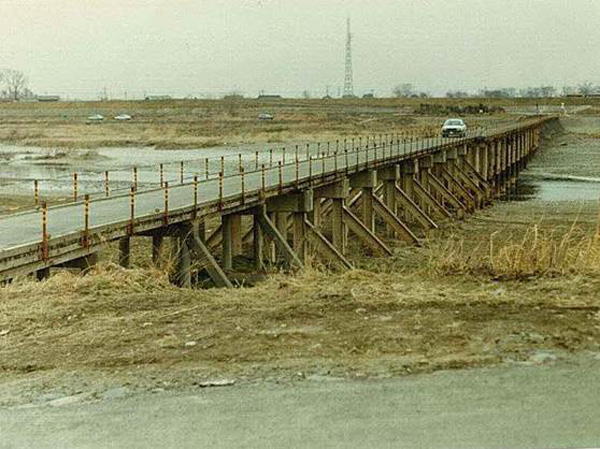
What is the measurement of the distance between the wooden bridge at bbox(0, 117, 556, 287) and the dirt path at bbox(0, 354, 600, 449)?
19.9ft

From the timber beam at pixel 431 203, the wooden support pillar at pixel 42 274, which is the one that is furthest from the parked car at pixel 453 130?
the wooden support pillar at pixel 42 274

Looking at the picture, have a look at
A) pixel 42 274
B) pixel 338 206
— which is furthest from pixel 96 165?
pixel 42 274

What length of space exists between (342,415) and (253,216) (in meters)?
14.8

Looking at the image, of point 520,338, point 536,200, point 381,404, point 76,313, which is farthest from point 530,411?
point 536,200

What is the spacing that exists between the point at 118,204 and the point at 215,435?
13865mm

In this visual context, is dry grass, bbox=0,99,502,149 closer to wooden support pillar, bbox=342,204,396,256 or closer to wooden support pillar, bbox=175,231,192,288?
wooden support pillar, bbox=342,204,396,256

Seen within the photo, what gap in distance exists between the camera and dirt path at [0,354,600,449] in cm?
572

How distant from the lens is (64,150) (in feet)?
223

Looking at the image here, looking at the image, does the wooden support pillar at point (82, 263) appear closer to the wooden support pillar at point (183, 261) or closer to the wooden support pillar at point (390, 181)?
the wooden support pillar at point (183, 261)

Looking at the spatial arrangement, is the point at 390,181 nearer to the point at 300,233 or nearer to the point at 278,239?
the point at 300,233

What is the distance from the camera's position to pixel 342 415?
6211 mm

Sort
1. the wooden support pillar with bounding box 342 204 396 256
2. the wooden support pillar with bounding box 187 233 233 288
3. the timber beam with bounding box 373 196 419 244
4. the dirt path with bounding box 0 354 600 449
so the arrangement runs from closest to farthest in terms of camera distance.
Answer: the dirt path with bounding box 0 354 600 449 → the wooden support pillar with bounding box 187 233 233 288 → the wooden support pillar with bounding box 342 204 396 256 → the timber beam with bounding box 373 196 419 244

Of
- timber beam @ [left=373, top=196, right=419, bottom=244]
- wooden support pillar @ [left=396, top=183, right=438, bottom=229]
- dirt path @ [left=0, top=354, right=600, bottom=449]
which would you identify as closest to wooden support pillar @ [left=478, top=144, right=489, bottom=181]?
wooden support pillar @ [left=396, top=183, right=438, bottom=229]

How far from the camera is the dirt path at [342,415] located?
5719mm
